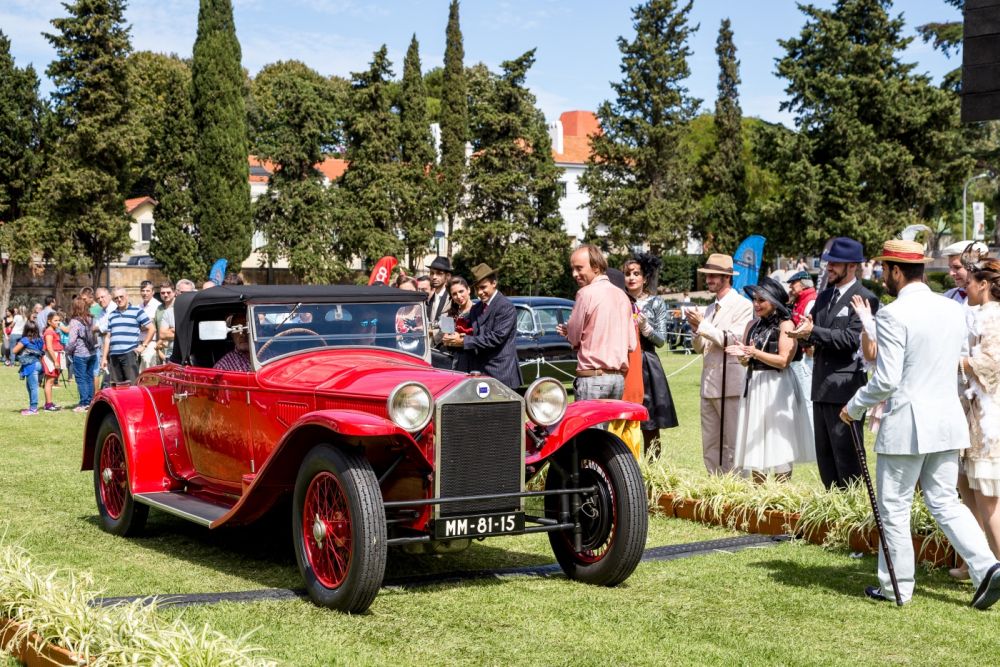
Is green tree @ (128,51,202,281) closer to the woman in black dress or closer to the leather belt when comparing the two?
the woman in black dress

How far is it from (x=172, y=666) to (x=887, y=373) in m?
3.74

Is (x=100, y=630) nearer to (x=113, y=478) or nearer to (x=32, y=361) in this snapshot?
(x=113, y=478)

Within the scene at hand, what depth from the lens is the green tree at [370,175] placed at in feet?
157

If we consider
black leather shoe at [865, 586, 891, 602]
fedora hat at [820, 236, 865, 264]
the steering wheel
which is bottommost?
black leather shoe at [865, 586, 891, 602]

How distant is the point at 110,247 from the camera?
47.2 meters

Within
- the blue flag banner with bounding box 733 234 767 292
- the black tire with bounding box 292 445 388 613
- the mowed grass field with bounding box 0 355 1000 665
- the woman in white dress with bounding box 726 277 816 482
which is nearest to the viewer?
the mowed grass field with bounding box 0 355 1000 665

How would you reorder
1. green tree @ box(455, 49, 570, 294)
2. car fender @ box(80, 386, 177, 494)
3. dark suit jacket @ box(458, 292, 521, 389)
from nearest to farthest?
car fender @ box(80, 386, 177, 494), dark suit jacket @ box(458, 292, 521, 389), green tree @ box(455, 49, 570, 294)

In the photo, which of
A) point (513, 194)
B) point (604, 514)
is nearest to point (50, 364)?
point (604, 514)

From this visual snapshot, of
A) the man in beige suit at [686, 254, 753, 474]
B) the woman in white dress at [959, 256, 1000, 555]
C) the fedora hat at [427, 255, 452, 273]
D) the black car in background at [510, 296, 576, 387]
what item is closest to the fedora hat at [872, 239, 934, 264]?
the woman in white dress at [959, 256, 1000, 555]

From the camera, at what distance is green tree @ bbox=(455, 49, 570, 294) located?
163 feet

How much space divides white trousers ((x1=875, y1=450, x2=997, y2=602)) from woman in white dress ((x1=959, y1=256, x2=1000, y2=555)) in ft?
1.21

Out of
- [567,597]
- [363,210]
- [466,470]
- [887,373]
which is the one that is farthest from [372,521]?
[363,210]

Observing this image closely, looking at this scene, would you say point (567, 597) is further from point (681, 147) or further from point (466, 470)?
point (681, 147)

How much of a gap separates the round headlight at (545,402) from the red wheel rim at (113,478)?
347 centimetres
